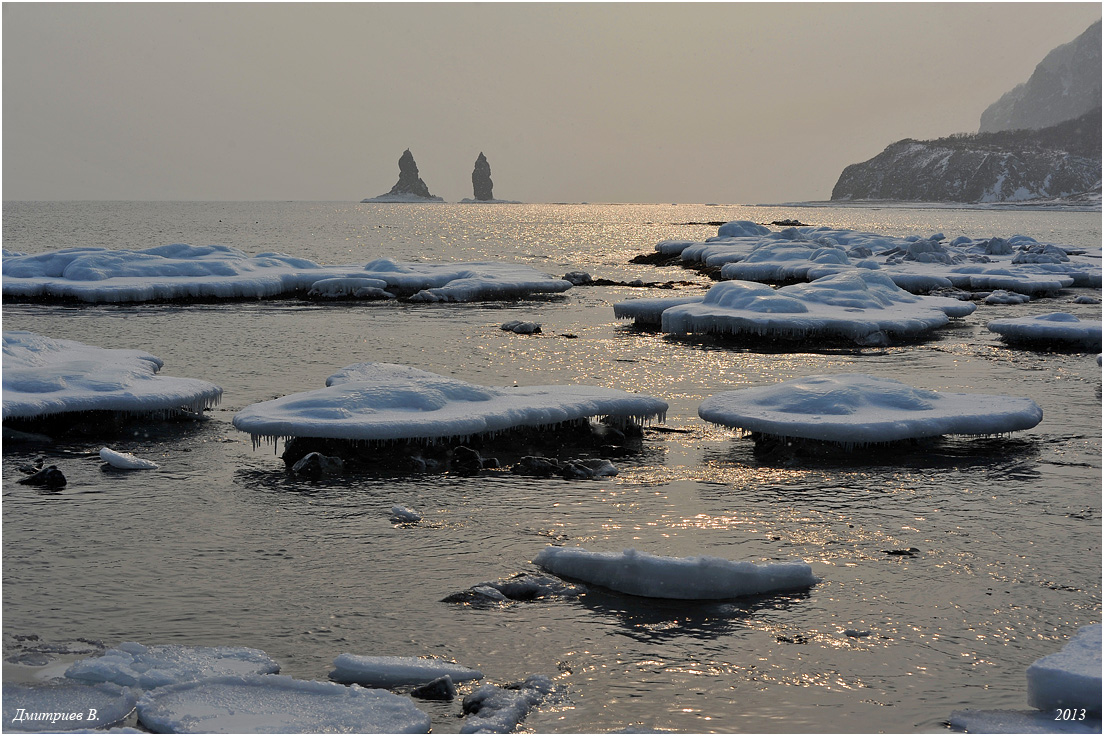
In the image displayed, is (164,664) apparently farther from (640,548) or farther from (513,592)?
(640,548)

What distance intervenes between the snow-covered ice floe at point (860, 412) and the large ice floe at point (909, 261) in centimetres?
2292

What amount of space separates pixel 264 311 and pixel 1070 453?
92.1 feet

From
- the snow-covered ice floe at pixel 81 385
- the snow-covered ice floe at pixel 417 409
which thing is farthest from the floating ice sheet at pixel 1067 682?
the snow-covered ice floe at pixel 81 385

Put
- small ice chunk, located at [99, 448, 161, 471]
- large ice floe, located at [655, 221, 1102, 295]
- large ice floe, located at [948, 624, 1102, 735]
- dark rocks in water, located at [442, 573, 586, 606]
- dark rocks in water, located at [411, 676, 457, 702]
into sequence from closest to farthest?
1. large ice floe, located at [948, 624, 1102, 735]
2. dark rocks in water, located at [411, 676, 457, 702]
3. dark rocks in water, located at [442, 573, 586, 606]
4. small ice chunk, located at [99, 448, 161, 471]
5. large ice floe, located at [655, 221, 1102, 295]

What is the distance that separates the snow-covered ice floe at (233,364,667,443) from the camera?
16672 millimetres

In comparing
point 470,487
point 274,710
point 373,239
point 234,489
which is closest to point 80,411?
point 234,489

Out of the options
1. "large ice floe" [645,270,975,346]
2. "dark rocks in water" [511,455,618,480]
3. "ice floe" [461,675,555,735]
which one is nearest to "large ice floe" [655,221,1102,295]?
"large ice floe" [645,270,975,346]

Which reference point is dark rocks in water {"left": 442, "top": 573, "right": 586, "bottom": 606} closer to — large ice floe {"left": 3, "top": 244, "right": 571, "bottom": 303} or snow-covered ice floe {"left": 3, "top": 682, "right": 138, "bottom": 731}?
snow-covered ice floe {"left": 3, "top": 682, "right": 138, "bottom": 731}

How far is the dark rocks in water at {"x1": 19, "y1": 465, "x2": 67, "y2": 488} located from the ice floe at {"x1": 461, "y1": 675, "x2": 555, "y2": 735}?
9326mm

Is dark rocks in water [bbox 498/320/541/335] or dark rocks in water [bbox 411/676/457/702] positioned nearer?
dark rocks in water [bbox 411/676/457/702]

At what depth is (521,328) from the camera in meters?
33.2

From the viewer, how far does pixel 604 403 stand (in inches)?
739

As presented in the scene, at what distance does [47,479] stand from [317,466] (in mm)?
3996

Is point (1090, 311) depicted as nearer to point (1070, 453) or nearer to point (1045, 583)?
point (1070, 453)
